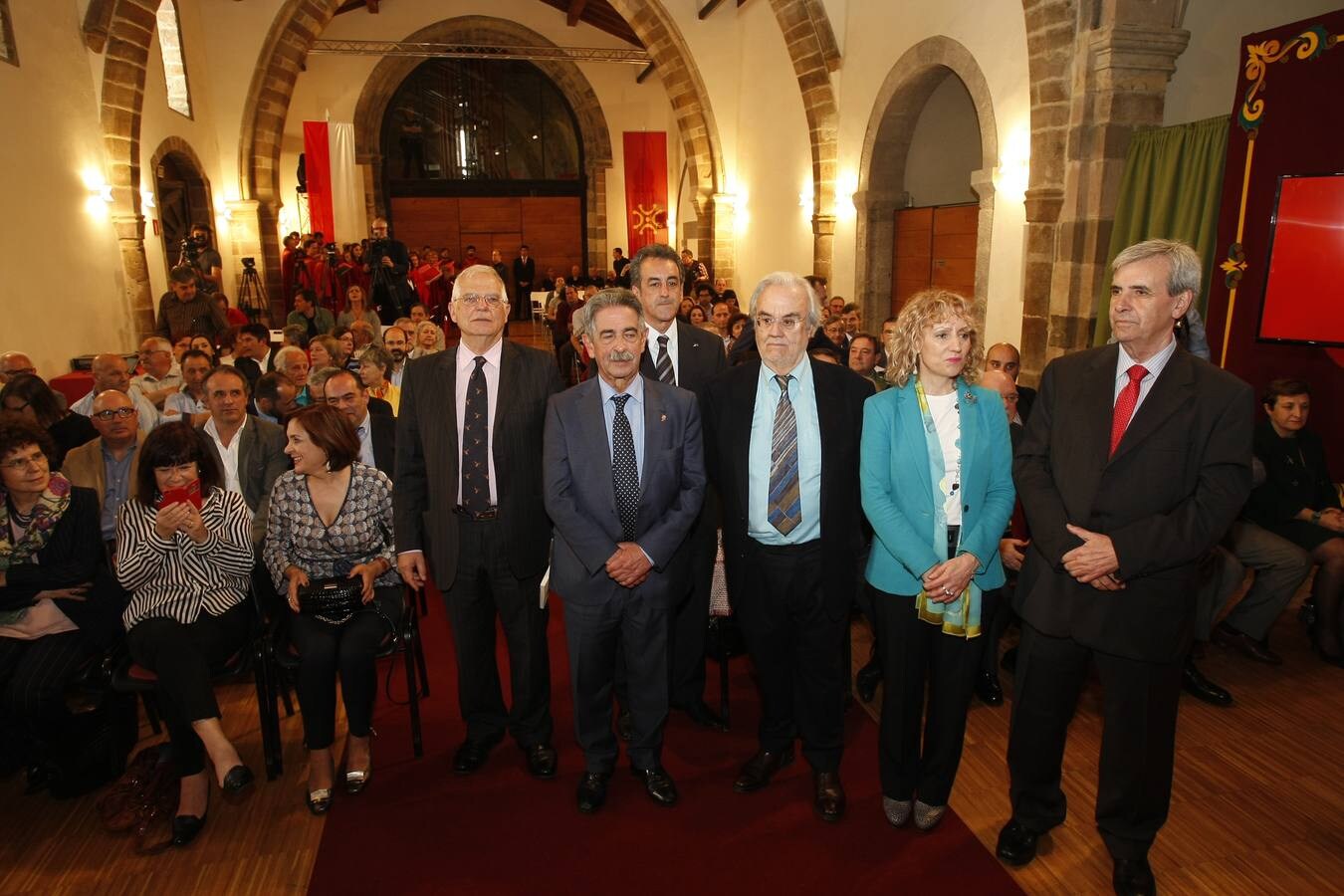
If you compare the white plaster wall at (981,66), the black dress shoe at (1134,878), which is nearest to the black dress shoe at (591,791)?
the black dress shoe at (1134,878)

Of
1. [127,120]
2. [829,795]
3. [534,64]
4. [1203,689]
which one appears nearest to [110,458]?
[829,795]

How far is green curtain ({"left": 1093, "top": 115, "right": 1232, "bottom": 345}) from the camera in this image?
17.0 feet

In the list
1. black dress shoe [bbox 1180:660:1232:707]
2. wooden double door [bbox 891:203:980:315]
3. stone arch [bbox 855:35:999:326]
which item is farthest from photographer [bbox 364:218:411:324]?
black dress shoe [bbox 1180:660:1232:707]

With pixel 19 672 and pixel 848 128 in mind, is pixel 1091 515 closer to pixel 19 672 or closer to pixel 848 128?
pixel 19 672

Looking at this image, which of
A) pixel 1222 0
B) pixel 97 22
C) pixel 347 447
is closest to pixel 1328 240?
pixel 1222 0

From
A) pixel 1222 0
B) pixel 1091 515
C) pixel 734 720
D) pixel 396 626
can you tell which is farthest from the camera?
pixel 1222 0

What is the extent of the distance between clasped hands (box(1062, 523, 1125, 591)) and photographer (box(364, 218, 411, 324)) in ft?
30.1

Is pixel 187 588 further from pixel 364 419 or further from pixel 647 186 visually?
pixel 647 186

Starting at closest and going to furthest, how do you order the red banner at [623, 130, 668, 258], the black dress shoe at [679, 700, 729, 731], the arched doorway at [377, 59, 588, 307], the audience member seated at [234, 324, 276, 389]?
the black dress shoe at [679, 700, 729, 731], the audience member seated at [234, 324, 276, 389], the red banner at [623, 130, 668, 258], the arched doorway at [377, 59, 588, 307]

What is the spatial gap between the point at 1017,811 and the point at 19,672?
3351 millimetres

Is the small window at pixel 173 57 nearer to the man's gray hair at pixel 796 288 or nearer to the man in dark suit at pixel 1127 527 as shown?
the man's gray hair at pixel 796 288

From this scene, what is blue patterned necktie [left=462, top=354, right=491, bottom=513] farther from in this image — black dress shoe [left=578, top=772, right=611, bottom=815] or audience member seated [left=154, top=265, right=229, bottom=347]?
audience member seated [left=154, top=265, right=229, bottom=347]

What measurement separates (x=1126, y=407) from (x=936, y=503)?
56cm

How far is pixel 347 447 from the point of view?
3.04 m
